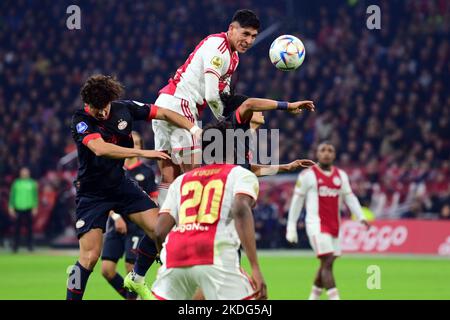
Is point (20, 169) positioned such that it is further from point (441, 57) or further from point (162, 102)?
point (162, 102)

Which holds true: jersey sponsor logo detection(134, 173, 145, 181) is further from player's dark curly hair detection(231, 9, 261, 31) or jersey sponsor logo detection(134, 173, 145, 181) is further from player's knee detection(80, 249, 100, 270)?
player's dark curly hair detection(231, 9, 261, 31)

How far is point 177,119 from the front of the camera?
29.0 ft

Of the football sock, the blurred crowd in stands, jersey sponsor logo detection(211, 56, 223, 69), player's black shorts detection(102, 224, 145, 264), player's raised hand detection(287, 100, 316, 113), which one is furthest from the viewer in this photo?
the blurred crowd in stands

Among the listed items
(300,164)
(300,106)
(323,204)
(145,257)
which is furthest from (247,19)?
(323,204)

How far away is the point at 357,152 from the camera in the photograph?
23516mm

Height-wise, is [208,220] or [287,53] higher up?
[287,53]

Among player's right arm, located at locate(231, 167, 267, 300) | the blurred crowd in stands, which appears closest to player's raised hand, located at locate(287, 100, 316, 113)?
player's right arm, located at locate(231, 167, 267, 300)

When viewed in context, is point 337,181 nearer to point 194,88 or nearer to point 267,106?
point 194,88

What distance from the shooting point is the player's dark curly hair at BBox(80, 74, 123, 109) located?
8.65 m

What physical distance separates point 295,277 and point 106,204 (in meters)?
6.93

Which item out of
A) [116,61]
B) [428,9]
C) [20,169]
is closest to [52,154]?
[20,169]

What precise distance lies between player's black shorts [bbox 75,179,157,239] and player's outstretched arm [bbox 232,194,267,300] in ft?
10.3

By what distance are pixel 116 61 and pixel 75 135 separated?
59.8 feet
